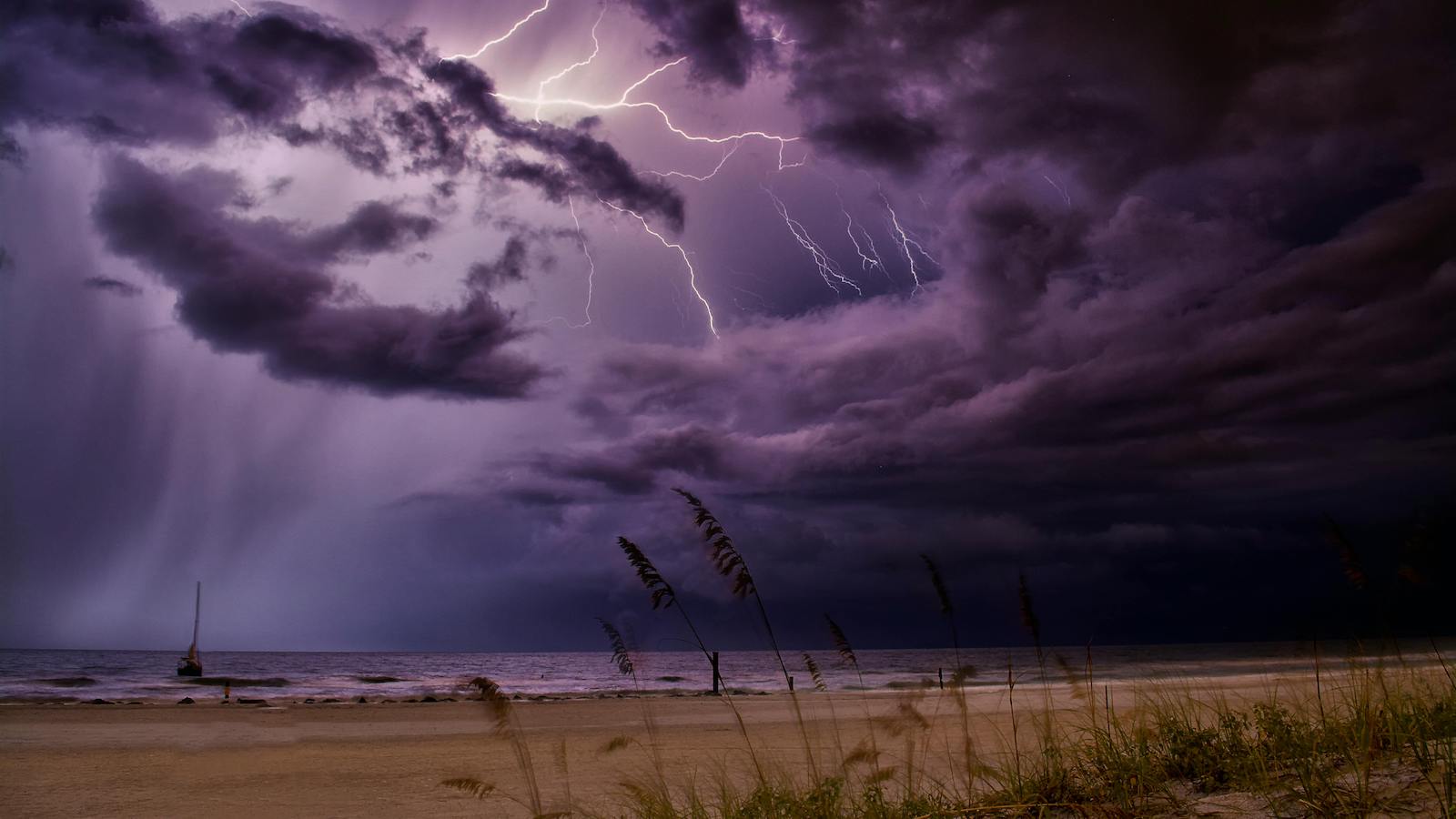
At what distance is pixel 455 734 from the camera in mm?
17141

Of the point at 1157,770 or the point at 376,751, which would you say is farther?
the point at 376,751

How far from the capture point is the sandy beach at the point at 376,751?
8.80 m

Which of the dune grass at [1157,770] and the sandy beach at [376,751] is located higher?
the dune grass at [1157,770]

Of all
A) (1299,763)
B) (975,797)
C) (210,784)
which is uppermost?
(1299,763)

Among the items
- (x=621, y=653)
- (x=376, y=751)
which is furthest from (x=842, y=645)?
(x=376, y=751)

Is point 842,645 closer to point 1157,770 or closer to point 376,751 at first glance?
point 1157,770

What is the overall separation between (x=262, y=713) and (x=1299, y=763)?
973 inches

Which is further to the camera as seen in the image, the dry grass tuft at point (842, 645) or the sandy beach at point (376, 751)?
the sandy beach at point (376, 751)

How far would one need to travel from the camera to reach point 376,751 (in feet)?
47.1

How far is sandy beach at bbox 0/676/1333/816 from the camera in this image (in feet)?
28.9

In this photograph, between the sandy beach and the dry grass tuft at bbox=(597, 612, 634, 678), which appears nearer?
the dry grass tuft at bbox=(597, 612, 634, 678)

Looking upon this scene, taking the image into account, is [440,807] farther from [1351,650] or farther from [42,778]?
[1351,650]

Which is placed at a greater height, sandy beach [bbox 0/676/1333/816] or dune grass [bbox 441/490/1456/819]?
dune grass [bbox 441/490/1456/819]

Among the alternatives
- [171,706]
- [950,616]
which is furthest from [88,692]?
[950,616]
